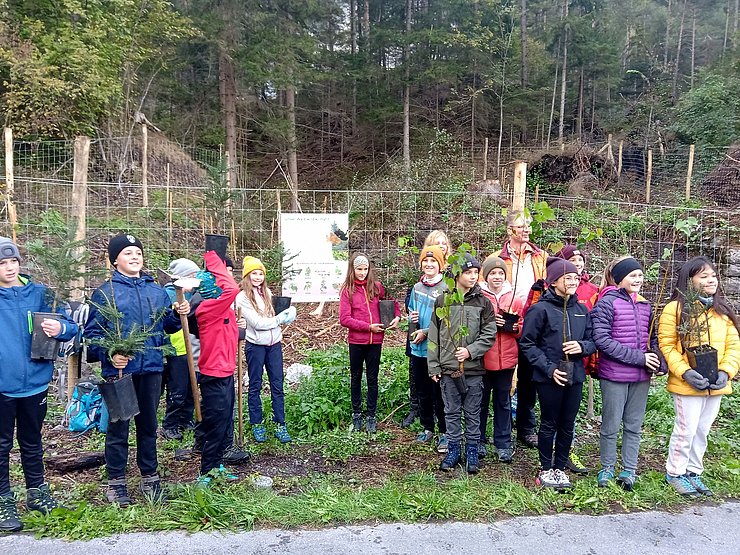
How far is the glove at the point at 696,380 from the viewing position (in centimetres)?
352

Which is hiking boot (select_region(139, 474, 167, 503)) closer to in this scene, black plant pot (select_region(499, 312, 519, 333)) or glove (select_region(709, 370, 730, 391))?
black plant pot (select_region(499, 312, 519, 333))

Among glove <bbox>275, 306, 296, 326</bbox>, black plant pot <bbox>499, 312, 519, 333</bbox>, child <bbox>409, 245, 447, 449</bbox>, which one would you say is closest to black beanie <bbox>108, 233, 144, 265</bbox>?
glove <bbox>275, 306, 296, 326</bbox>

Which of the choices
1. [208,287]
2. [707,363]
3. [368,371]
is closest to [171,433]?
[208,287]

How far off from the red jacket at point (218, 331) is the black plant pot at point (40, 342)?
35.7 inches

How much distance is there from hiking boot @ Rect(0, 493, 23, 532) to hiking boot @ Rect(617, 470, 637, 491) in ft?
12.9

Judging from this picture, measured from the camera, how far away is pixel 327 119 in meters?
24.9

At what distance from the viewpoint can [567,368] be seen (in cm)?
361

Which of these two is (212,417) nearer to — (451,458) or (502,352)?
(451,458)

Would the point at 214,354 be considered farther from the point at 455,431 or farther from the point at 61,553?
the point at 455,431

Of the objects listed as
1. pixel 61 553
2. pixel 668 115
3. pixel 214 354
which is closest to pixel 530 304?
pixel 214 354

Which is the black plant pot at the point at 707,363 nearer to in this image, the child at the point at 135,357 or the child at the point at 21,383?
the child at the point at 135,357

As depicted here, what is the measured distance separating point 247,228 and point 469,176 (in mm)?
9307

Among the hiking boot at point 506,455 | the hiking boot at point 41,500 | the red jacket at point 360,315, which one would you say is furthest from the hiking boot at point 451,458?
the hiking boot at point 41,500

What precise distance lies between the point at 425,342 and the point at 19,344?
9.66 feet
